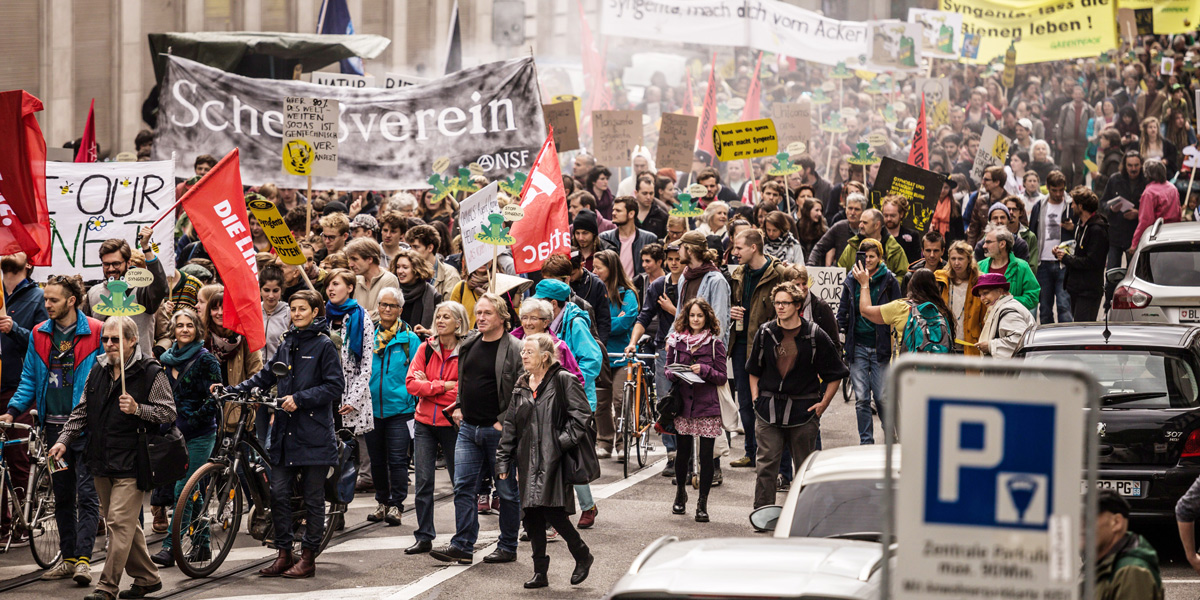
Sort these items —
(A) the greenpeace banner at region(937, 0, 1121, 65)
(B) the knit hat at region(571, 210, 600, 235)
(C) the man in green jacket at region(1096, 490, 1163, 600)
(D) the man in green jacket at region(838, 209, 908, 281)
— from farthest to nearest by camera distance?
(A) the greenpeace banner at region(937, 0, 1121, 65), (D) the man in green jacket at region(838, 209, 908, 281), (B) the knit hat at region(571, 210, 600, 235), (C) the man in green jacket at region(1096, 490, 1163, 600)

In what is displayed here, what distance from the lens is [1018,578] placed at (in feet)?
13.4

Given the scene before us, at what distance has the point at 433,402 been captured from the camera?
10.2 metres

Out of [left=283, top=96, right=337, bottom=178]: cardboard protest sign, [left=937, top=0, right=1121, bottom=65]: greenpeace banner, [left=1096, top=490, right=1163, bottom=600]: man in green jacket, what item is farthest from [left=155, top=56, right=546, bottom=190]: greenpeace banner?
[left=937, top=0, right=1121, bottom=65]: greenpeace banner

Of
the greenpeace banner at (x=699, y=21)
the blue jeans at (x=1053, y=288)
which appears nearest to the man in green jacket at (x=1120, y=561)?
the blue jeans at (x=1053, y=288)

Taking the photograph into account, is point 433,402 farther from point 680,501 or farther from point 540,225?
point 540,225

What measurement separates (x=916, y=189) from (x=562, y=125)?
6.31 meters

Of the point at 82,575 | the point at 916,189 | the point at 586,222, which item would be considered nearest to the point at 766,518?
the point at 82,575

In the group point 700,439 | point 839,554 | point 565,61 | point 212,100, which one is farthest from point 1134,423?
point 565,61

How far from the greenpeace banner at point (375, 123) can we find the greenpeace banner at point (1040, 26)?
14.4 metres

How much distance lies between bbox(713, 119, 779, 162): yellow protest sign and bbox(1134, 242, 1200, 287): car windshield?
4.87m

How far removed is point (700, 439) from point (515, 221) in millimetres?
3278

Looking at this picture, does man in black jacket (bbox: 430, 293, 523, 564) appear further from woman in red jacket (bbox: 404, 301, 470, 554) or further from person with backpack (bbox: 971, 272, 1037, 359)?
person with backpack (bbox: 971, 272, 1037, 359)

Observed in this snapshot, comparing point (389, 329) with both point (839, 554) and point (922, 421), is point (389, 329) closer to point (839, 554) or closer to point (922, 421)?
point (839, 554)

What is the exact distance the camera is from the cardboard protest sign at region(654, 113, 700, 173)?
21125 mm
